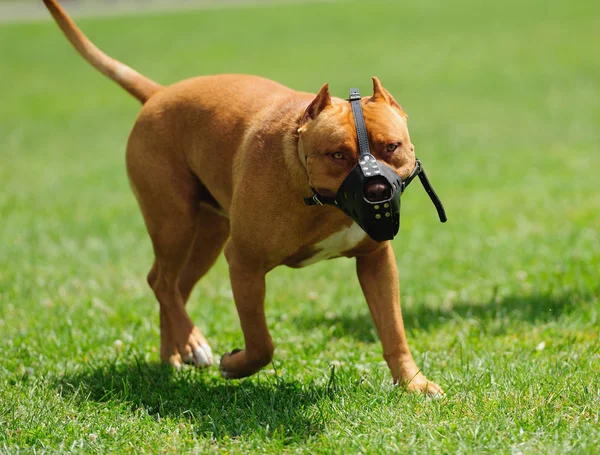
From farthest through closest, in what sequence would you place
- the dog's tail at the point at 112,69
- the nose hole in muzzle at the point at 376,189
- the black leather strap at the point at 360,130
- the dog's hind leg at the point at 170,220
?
the dog's tail at the point at 112,69, the dog's hind leg at the point at 170,220, the black leather strap at the point at 360,130, the nose hole in muzzle at the point at 376,189

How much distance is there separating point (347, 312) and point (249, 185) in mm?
2114

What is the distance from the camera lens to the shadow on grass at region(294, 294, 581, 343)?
17.7 feet

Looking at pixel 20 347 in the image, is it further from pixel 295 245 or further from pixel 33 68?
pixel 33 68

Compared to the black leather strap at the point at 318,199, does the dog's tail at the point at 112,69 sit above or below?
above

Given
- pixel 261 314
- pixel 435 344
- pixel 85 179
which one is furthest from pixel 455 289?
pixel 85 179

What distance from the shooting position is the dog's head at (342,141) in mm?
3588

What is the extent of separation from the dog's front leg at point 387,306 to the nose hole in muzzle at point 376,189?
83 centimetres

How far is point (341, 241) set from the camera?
404 cm

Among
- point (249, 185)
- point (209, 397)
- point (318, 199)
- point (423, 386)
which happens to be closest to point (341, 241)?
point (318, 199)

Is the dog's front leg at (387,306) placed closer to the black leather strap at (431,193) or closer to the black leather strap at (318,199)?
the black leather strap at (431,193)

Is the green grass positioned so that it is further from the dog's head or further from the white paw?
the dog's head

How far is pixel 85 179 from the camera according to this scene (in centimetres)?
1122

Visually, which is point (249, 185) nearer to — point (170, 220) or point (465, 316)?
point (170, 220)

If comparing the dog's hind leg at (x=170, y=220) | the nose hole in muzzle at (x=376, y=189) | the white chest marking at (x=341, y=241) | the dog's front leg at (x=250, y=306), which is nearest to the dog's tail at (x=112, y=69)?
the dog's hind leg at (x=170, y=220)
